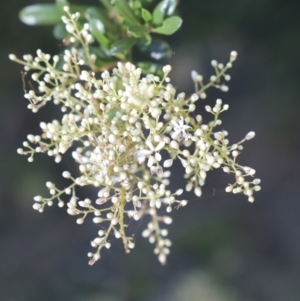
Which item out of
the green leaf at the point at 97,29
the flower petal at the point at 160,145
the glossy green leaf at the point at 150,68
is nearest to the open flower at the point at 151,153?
the flower petal at the point at 160,145

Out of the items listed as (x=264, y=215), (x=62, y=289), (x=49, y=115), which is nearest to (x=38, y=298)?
(x=62, y=289)

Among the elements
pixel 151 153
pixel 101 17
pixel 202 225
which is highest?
pixel 101 17

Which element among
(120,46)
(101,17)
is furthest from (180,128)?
(101,17)

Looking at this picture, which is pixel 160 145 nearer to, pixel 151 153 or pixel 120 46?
pixel 151 153

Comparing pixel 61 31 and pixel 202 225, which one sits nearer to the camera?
pixel 61 31

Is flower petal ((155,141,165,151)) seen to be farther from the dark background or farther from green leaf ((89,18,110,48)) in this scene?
the dark background

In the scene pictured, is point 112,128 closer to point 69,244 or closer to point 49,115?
point 49,115
